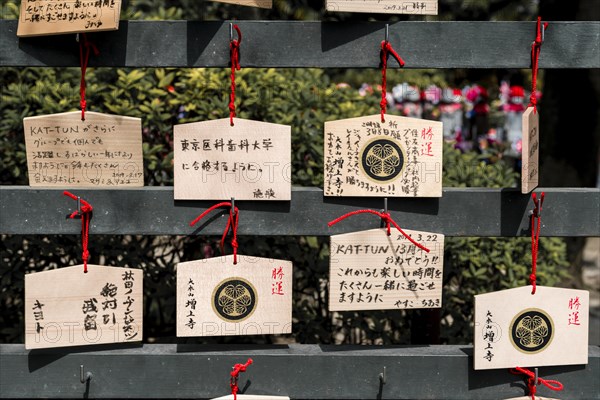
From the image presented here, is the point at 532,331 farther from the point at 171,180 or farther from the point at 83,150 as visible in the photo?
the point at 171,180

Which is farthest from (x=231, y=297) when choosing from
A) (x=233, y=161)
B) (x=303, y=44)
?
(x=303, y=44)

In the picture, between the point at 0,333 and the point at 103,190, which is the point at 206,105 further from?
the point at 0,333

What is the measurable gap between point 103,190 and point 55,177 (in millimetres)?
120

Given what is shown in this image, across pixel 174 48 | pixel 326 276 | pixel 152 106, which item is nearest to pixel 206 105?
pixel 152 106

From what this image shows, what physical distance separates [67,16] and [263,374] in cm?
98

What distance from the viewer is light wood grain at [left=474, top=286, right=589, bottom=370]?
184cm

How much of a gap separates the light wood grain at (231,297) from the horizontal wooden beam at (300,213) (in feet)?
0.27

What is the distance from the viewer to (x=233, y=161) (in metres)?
1.78

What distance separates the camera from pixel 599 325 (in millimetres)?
5391

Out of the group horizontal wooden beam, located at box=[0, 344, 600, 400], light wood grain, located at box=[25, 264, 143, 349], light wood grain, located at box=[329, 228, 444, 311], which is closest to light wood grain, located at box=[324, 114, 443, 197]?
light wood grain, located at box=[329, 228, 444, 311]

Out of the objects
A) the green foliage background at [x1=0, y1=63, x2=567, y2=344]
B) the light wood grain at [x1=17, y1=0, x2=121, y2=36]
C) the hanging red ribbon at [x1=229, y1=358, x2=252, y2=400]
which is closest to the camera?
the light wood grain at [x1=17, y1=0, x2=121, y2=36]

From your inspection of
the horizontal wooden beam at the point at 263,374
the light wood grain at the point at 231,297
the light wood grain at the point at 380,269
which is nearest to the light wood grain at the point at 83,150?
the light wood grain at the point at 231,297

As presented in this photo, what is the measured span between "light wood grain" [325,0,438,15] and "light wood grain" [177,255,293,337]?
2.05 ft

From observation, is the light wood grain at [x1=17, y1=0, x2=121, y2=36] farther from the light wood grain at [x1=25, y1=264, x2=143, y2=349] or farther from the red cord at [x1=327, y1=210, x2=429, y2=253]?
the red cord at [x1=327, y1=210, x2=429, y2=253]
